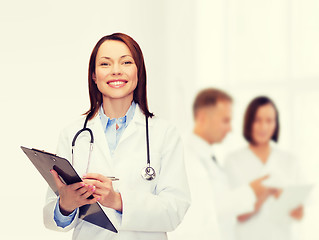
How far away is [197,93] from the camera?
250 centimetres

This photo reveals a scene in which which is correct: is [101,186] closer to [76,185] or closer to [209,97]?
[76,185]

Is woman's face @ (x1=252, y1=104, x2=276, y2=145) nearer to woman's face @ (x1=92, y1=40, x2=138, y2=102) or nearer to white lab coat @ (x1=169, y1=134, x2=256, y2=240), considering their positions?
white lab coat @ (x1=169, y1=134, x2=256, y2=240)

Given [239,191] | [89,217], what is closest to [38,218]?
[239,191]

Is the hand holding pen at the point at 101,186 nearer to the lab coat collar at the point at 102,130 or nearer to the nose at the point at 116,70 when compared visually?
the lab coat collar at the point at 102,130

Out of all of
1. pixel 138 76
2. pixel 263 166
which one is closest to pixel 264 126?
pixel 263 166

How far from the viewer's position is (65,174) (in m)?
1.01

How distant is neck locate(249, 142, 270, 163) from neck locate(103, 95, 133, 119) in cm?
120

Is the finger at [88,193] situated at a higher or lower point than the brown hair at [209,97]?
lower

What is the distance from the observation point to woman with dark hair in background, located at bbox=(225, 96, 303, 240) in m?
2.22

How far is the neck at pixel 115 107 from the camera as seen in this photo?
1.18 metres

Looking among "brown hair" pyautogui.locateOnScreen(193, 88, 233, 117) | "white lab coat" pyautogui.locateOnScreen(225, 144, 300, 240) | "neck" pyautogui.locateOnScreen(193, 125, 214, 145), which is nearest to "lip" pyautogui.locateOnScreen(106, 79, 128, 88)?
"neck" pyautogui.locateOnScreen(193, 125, 214, 145)

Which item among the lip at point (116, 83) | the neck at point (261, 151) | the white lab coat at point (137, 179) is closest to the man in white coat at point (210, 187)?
the neck at point (261, 151)

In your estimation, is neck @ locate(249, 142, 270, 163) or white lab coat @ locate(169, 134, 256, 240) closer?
white lab coat @ locate(169, 134, 256, 240)

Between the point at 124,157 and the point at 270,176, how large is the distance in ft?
4.13
